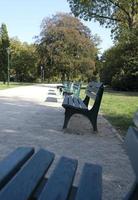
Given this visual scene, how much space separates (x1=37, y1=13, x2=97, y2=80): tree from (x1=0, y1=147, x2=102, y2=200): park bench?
5675 cm

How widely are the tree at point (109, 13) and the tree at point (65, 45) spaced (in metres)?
21.7

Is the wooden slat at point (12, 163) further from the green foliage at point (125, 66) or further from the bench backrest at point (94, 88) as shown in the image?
the green foliage at point (125, 66)

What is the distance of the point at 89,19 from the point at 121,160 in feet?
104

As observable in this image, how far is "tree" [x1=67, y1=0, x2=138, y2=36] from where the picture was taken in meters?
35.9

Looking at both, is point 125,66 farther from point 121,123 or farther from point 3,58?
point 121,123

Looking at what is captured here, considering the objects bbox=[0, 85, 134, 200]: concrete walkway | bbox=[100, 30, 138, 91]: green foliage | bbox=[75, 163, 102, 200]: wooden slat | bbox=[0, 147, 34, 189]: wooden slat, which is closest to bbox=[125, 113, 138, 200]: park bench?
bbox=[75, 163, 102, 200]: wooden slat

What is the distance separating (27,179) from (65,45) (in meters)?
58.0

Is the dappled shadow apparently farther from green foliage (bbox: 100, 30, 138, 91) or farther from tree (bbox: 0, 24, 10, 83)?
tree (bbox: 0, 24, 10, 83)

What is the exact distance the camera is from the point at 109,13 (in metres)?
38.6

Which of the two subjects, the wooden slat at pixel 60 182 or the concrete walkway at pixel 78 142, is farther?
the concrete walkway at pixel 78 142

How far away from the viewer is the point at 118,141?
9477 mm

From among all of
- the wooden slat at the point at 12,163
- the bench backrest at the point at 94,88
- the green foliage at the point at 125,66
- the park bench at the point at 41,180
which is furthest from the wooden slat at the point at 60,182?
the green foliage at the point at 125,66

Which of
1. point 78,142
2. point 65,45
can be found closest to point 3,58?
point 65,45

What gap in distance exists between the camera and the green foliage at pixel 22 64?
3486 inches
